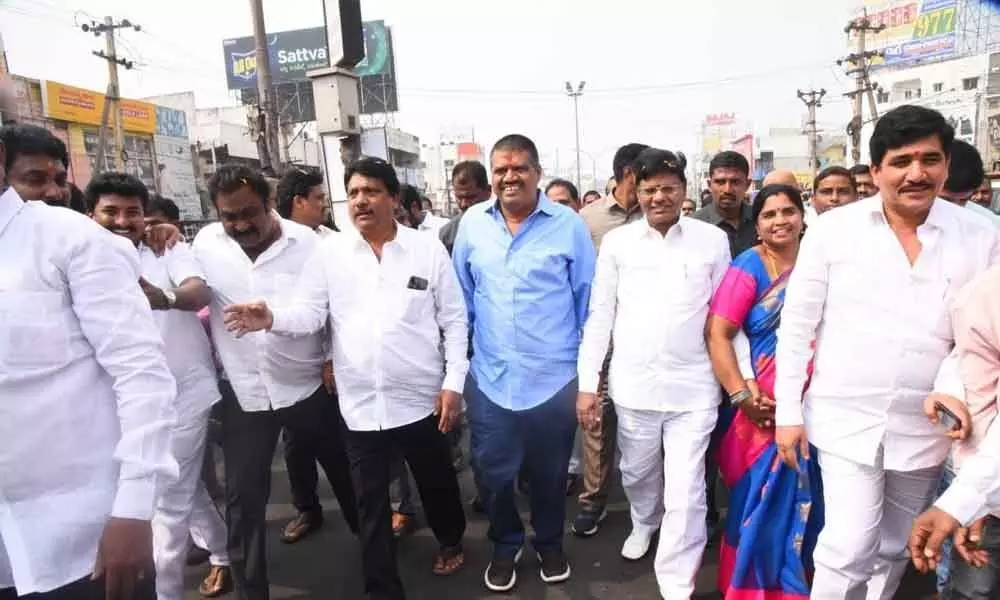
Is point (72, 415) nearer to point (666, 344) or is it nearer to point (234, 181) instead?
point (234, 181)

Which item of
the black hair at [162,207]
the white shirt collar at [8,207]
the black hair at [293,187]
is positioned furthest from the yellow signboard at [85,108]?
the white shirt collar at [8,207]

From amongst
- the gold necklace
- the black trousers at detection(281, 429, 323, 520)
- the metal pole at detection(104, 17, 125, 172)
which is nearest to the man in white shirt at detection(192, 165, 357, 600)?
the black trousers at detection(281, 429, 323, 520)

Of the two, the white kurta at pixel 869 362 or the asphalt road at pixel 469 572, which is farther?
the asphalt road at pixel 469 572

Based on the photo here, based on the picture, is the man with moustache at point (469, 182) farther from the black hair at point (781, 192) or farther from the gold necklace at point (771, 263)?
the gold necklace at point (771, 263)

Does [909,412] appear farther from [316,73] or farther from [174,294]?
[316,73]

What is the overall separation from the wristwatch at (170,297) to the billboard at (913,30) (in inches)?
1710

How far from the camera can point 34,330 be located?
138 centimetres

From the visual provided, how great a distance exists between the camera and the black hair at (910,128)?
191 cm

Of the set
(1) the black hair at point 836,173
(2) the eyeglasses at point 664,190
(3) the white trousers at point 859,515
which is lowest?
(3) the white trousers at point 859,515

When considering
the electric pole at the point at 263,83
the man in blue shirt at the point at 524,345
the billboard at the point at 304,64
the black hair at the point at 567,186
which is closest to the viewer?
the man in blue shirt at the point at 524,345

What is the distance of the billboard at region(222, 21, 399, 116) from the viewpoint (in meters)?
36.2

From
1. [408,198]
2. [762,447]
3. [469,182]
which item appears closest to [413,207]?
[408,198]

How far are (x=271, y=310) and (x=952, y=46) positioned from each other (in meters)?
47.6

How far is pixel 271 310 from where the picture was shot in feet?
8.09
